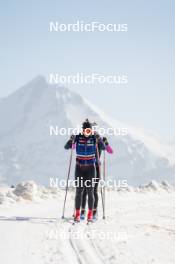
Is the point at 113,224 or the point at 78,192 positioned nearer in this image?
the point at 113,224

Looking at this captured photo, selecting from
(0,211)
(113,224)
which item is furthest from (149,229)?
(0,211)

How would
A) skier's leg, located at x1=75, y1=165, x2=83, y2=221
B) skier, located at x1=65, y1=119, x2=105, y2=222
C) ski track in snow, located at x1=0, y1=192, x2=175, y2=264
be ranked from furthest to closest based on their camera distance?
skier's leg, located at x1=75, y1=165, x2=83, y2=221 < skier, located at x1=65, y1=119, x2=105, y2=222 < ski track in snow, located at x1=0, y1=192, x2=175, y2=264

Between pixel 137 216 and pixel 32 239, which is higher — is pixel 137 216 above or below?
above

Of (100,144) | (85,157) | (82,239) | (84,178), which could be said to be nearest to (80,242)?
(82,239)

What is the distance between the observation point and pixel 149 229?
1395cm

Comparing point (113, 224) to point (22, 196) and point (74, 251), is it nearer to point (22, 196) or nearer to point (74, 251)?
point (74, 251)

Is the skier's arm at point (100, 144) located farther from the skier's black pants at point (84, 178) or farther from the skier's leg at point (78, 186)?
the skier's leg at point (78, 186)

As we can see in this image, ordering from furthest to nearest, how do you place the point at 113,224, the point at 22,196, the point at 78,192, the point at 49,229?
the point at 22,196, the point at 78,192, the point at 113,224, the point at 49,229

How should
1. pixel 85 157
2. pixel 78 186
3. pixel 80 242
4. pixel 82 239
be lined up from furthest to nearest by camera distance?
pixel 78 186
pixel 85 157
pixel 82 239
pixel 80 242

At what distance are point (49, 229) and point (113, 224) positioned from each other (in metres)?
2.05

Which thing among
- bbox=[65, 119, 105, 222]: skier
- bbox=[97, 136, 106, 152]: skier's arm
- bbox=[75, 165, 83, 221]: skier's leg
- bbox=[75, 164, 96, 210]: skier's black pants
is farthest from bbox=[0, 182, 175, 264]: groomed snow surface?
bbox=[97, 136, 106, 152]: skier's arm

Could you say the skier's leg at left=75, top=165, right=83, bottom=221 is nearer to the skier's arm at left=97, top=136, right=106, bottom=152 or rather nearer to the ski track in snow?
the ski track in snow

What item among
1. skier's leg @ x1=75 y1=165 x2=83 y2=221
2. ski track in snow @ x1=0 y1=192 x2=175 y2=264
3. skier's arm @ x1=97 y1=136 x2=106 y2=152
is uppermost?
skier's arm @ x1=97 y1=136 x2=106 y2=152

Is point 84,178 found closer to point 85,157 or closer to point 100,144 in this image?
point 85,157
